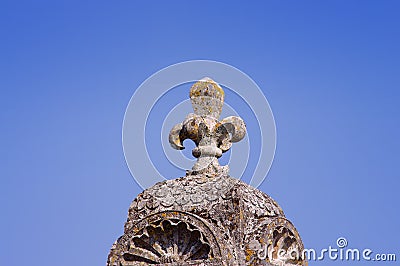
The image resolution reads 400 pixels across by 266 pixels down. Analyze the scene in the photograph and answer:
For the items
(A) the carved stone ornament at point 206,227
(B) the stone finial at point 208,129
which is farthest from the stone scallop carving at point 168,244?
(B) the stone finial at point 208,129

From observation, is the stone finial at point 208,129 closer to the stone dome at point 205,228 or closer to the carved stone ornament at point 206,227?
the carved stone ornament at point 206,227

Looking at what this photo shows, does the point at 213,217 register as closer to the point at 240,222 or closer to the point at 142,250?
the point at 240,222

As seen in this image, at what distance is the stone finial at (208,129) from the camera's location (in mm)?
11406

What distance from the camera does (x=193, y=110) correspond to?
11891mm

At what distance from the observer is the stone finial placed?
11.4 metres

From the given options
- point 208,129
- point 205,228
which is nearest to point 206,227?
point 205,228

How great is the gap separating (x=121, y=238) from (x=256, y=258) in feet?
5.76

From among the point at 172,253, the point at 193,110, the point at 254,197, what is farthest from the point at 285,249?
the point at 193,110

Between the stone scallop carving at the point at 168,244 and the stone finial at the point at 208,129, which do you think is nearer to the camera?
the stone scallop carving at the point at 168,244

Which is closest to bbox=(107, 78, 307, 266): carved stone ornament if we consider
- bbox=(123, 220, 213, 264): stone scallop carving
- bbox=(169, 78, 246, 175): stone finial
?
bbox=(123, 220, 213, 264): stone scallop carving

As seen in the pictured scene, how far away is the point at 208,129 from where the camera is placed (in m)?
11.6

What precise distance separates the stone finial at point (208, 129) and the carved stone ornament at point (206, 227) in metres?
0.13

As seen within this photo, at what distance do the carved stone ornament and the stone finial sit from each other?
0.41 ft

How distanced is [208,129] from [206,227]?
175 centimetres
